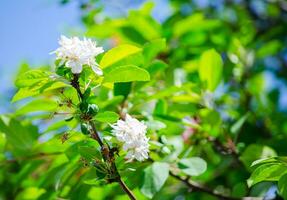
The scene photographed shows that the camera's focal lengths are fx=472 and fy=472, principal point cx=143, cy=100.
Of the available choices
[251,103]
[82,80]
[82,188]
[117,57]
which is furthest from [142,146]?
[251,103]

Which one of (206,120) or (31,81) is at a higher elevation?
(31,81)

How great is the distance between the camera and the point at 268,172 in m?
1.09

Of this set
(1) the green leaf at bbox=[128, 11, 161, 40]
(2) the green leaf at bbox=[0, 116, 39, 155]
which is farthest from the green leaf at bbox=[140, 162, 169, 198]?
(1) the green leaf at bbox=[128, 11, 161, 40]

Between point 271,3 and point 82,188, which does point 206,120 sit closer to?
point 82,188

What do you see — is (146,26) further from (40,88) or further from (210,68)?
(40,88)

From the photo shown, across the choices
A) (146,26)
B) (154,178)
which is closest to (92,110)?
(154,178)

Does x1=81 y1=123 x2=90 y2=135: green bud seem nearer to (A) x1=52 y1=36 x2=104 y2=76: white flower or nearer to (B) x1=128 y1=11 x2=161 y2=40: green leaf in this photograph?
(A) x1=52 y1=36 x2=104 y2=76: white flower

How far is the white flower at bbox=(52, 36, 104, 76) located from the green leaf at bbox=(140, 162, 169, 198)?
0.42 meters

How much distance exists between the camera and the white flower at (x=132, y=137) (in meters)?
1.02

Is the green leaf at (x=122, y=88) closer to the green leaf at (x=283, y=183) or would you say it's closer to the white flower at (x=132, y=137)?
the white flower at (x=132, y=137)

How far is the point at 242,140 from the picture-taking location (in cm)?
229

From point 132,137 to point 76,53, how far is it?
0.22 meters

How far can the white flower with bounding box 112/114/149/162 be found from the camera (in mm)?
1024

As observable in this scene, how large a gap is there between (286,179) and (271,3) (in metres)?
2.36
